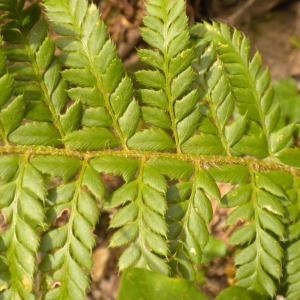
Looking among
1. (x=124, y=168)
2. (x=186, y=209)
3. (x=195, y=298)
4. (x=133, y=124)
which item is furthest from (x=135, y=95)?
(x=195, y=298)

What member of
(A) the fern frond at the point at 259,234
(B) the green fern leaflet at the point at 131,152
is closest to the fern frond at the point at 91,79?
(B) the green fern leaflet at the point at 131,152

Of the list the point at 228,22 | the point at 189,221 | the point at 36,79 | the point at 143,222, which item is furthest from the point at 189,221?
the point at 228,22

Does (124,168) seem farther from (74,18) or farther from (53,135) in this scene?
(74,18)

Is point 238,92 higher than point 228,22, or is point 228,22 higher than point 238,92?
point 238,92

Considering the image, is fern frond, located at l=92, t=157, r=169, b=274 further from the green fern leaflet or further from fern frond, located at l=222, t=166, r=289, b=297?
fern frond, located at l=222, t=166, r=289, b=297

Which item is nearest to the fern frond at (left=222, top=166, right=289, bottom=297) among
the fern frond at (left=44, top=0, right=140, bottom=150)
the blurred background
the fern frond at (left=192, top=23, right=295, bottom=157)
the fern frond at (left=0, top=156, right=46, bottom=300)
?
the fern frond at (left=192, top=23, right=295, bottom=157)

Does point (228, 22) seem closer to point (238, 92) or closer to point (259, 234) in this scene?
point (238, 92)
